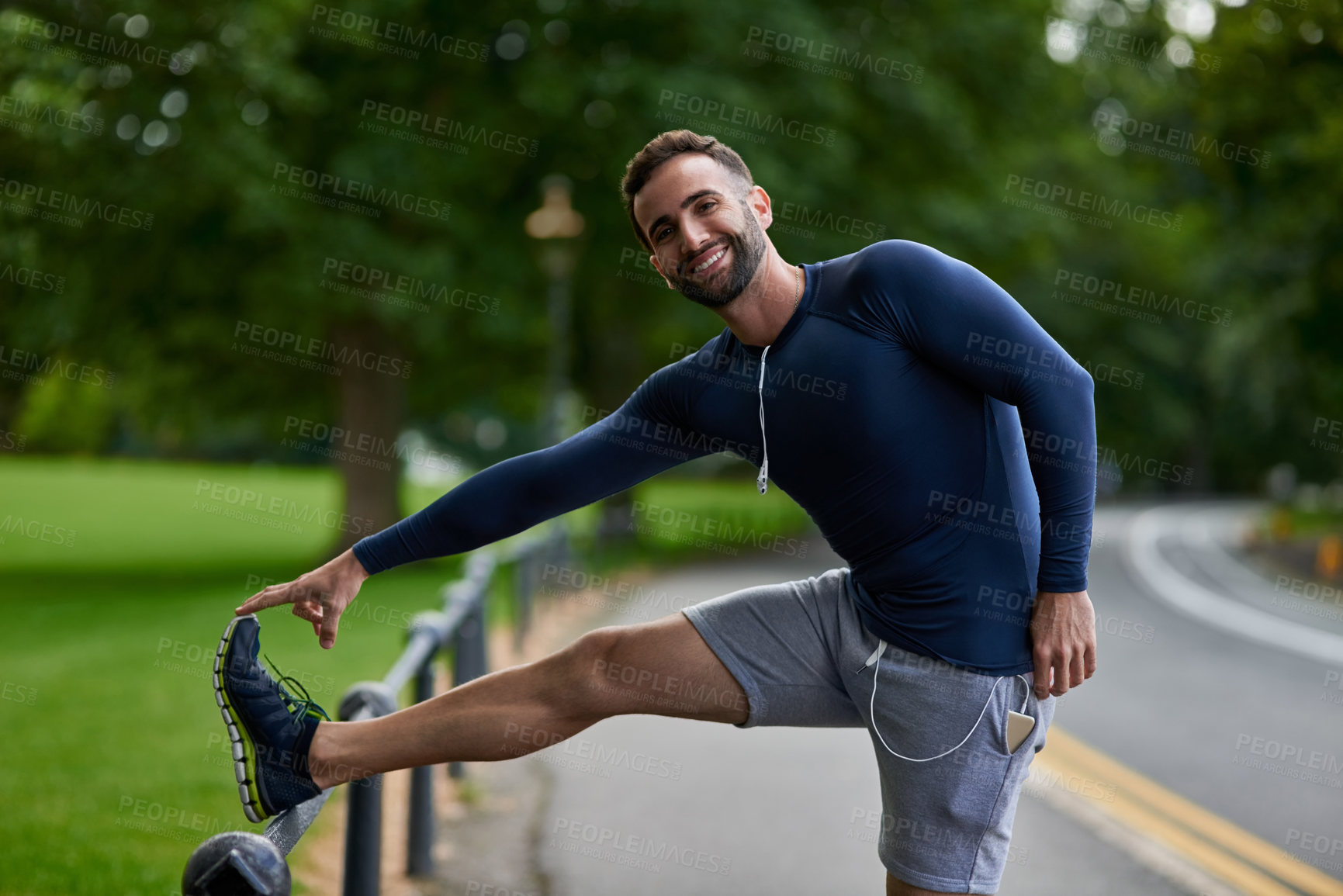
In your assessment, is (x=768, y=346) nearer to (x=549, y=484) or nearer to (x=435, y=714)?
(x=549, y=484)

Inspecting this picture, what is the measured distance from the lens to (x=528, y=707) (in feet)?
9.95

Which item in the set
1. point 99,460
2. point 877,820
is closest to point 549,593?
A: point 877,820

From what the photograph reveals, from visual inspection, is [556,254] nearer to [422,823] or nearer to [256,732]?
[422,823]

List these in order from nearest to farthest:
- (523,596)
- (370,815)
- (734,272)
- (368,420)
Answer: (734,272), (370,815), (523,596), (368,420)

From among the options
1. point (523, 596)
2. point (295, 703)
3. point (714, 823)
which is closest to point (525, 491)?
point (295, 703)

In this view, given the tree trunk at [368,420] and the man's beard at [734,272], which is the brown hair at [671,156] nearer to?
the man's beard at [734,272]

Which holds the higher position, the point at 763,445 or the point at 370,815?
the point at 763,445

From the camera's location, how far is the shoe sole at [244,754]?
290 cm

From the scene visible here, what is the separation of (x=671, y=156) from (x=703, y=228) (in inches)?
8.0

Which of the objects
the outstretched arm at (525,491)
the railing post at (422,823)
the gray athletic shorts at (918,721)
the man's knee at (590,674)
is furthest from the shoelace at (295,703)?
the railing post at (422,823)

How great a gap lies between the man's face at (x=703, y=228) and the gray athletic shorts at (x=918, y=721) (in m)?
0.81

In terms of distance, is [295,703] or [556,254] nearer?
[295,703]

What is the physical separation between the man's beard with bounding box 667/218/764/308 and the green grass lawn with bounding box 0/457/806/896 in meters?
2.97

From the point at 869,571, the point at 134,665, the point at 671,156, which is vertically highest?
the point at 671,156
